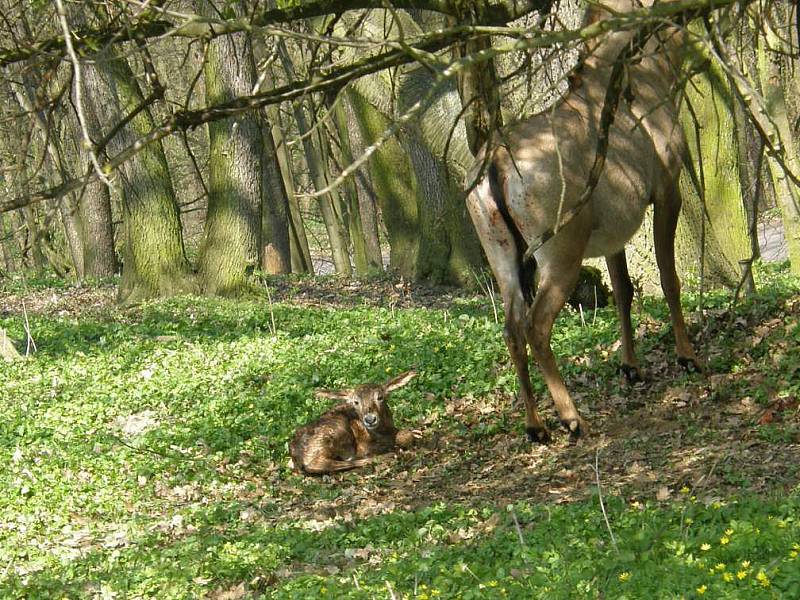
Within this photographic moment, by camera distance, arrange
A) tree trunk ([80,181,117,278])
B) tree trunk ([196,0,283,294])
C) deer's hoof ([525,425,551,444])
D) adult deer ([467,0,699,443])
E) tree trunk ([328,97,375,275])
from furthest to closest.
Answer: tree trunk ([328,97,375,275]) → tree trunk ([80,181,117,278]) → tree trunk ([196,0,283,294]) → deer's hoof ([525,425,551,444]) → adult deer ([467,0,699,443])

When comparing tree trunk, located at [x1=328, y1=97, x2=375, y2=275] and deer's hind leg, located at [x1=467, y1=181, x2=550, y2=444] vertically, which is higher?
deer's hind leg, located at [x1=467, y1=181, x2=550, y2=444]

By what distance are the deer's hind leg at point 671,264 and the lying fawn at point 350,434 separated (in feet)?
7.33

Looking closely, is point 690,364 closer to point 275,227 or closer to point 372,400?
point 372,400

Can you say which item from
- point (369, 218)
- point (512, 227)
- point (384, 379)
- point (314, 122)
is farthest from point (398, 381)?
point (369, 218)

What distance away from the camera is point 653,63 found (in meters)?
9.23

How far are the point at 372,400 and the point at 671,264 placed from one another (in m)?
2.74

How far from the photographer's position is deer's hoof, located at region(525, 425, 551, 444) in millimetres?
8250

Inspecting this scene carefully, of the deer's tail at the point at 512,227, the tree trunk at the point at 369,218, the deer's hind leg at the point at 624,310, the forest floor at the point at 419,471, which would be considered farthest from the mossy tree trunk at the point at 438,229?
the tree trunk at the point at 369,218

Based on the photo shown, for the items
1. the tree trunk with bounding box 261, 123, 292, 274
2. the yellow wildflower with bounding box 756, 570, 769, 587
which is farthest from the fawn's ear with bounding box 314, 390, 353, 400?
the tree trunk with bounding box 261, 123, 292, 274

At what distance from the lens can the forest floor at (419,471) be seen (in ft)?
17.7

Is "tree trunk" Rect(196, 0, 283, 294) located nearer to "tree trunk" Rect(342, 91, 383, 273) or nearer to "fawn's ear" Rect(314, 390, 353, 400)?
"fawn's ear" Rect(314, 390, 353, 400)

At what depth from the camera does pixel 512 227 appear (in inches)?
319

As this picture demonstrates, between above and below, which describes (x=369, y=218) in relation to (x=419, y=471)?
below

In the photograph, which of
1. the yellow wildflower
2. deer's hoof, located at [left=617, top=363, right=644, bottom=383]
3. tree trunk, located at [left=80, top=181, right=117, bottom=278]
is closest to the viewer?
the yellow wildflower
